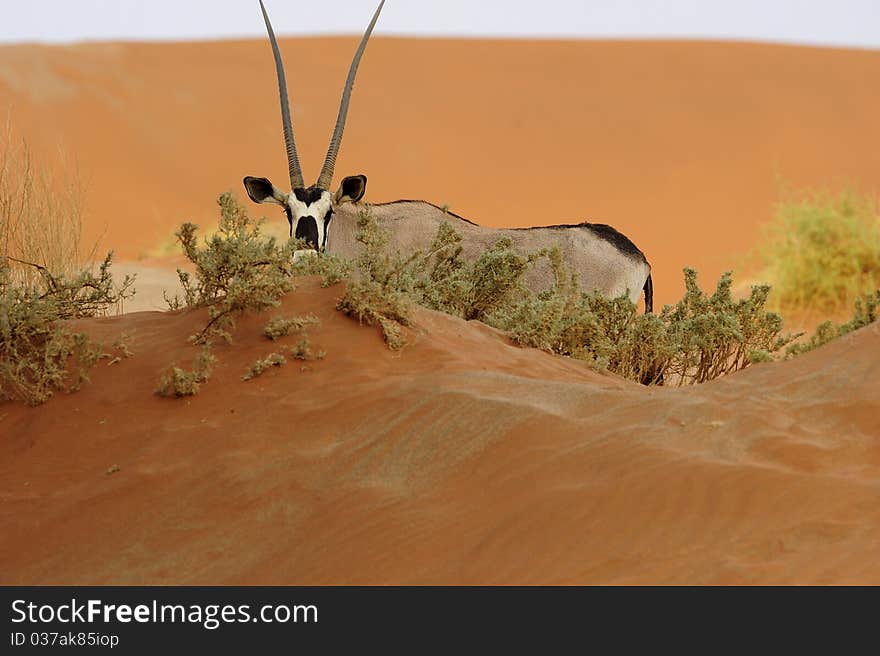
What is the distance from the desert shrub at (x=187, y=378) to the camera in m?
4.05

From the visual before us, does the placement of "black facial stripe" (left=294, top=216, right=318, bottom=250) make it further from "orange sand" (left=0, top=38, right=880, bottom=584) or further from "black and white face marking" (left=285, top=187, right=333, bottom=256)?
"orange sand" (left=0, top=38, right=880, bottom=584)

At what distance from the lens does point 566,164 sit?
30.6 metres

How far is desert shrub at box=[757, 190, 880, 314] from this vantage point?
1259cm

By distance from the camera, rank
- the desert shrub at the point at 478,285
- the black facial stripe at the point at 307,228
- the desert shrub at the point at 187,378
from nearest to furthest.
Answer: the desert shrub at the point at 187,378
the desert shrub at the point at 478,285
the black facial stripe at the point at 307,228

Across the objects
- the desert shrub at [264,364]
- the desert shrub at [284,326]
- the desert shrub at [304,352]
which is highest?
the desert shrub at [284,326]

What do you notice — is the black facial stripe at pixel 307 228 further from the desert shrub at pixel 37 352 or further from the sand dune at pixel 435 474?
the sand dune at pixel 435 474

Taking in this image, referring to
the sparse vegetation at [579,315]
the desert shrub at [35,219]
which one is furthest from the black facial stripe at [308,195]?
the desert shrub at [35,219]

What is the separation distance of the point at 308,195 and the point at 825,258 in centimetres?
699

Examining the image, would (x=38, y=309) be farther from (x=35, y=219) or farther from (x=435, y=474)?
(x=35, y=219)

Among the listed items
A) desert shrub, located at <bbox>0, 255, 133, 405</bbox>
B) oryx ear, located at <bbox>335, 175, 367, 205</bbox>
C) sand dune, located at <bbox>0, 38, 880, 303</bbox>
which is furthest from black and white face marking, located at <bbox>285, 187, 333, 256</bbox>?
sand dune, located at <bbox>0, 38, 880, 303</bbox>

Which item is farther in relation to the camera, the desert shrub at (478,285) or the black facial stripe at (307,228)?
the black facial stripe at (307,228)

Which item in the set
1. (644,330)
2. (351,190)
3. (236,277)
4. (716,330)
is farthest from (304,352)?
(351,190)

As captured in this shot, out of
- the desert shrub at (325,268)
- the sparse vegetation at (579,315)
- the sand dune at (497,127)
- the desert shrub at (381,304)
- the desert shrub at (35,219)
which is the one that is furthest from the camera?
the sand dune at (497,127)
